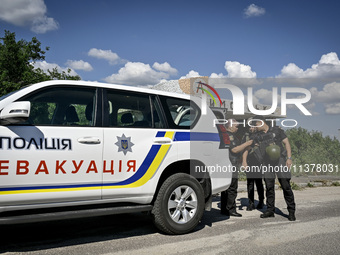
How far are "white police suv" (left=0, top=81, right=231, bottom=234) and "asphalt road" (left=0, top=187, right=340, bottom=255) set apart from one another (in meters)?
0.42

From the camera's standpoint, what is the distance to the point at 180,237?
4.99 meters

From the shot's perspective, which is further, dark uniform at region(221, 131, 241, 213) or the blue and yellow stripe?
dark uniform at region(221, 131, 241, 213)

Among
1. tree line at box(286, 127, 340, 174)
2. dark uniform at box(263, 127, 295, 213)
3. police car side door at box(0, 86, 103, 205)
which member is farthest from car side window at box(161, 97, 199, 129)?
tree line at box(286, 127, 340, 174)

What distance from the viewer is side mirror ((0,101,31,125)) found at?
3.75 m

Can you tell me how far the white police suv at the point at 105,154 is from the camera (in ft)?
12.9

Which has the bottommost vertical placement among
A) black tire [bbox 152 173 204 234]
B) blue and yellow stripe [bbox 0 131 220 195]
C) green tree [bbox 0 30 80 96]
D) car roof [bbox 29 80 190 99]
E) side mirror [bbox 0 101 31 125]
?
black tire [bbox 152 173 204 234]

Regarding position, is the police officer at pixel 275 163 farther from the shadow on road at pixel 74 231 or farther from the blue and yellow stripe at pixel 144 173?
the blue and yellow stripe at pixel 144 173

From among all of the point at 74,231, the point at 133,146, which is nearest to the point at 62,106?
the point at 133,146

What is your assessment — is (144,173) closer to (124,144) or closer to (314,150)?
(124,144)

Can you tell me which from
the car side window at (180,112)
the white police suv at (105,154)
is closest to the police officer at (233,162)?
the white police suv at (105,154)

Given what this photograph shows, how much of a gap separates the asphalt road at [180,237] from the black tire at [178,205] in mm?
164

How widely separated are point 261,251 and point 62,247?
8.01 feet

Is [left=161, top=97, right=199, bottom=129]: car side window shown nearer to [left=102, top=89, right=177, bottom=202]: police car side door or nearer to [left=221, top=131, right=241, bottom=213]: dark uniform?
[left=102, top=89, right=177, bottom=202]: police car side door

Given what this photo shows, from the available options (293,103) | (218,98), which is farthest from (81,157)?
(218,98)
